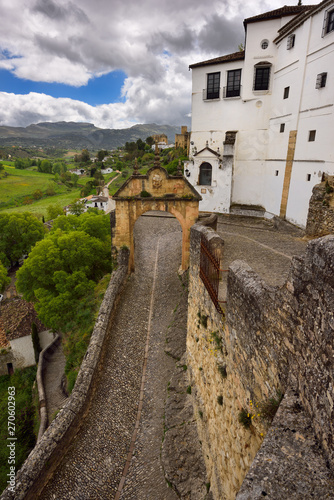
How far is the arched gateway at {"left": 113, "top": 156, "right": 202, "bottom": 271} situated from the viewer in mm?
14695

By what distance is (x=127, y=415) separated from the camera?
9430 mm

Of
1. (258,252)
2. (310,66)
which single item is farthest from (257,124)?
(258,252)

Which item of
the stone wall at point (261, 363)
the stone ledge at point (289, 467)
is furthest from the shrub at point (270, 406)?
the stone ledge at point (289, 467)

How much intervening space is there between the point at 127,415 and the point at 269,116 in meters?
21.7

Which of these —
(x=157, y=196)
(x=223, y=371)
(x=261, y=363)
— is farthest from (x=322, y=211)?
(x=261, y=363)

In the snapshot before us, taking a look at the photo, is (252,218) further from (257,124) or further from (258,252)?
(258,252)

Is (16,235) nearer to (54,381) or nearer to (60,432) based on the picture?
Result: (54,381)

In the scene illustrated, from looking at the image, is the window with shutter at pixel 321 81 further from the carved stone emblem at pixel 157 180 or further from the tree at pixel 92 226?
the tree at pixel 92 226

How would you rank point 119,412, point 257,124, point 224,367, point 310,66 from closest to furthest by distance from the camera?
point 224,367 < point 119,412 < point 310,66 < point 257,124

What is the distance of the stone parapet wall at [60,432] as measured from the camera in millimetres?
6863

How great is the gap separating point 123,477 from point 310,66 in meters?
20.9

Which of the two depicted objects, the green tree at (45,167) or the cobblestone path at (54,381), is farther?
the green tree at (45,167)

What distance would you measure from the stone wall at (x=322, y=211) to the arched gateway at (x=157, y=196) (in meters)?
5.68

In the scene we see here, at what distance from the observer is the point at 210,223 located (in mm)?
12578
